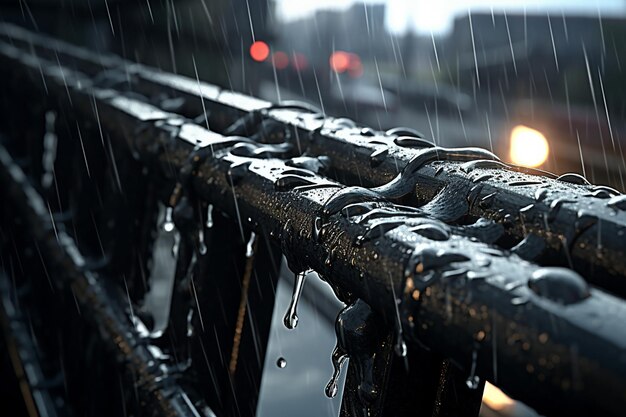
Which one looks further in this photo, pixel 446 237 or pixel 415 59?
pixel 415 59

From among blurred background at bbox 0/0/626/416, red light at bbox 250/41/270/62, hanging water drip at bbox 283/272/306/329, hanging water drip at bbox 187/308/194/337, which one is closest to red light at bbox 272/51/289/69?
blurred background at bbox 0/0/626/416

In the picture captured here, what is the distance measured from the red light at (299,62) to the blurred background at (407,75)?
71mm

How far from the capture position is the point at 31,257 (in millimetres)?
3508

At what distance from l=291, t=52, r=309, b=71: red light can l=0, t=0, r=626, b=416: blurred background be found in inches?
2.8

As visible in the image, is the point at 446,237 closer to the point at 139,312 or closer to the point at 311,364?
the point at 139,312

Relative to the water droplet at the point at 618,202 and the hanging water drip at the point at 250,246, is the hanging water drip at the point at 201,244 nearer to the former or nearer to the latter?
the hanging water drip at the point at 250,246

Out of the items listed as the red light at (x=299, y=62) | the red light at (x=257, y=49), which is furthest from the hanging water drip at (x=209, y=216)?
the red light at (x=299, y=62)

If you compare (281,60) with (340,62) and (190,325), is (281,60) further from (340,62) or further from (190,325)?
(190,325)

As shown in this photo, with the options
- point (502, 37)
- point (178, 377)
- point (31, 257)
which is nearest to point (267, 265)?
point (178, 377)

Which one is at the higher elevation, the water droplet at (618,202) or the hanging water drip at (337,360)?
the water droplet at (618,202)

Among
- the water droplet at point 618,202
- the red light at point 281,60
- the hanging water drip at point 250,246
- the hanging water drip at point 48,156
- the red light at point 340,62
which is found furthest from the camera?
the red light at point 281,60

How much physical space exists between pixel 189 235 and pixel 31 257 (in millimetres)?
2201

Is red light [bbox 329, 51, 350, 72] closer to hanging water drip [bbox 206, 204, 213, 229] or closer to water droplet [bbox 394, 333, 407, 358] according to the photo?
hanging water drip [bbox 206, 204, 213, 229]

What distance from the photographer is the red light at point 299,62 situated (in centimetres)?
2624
